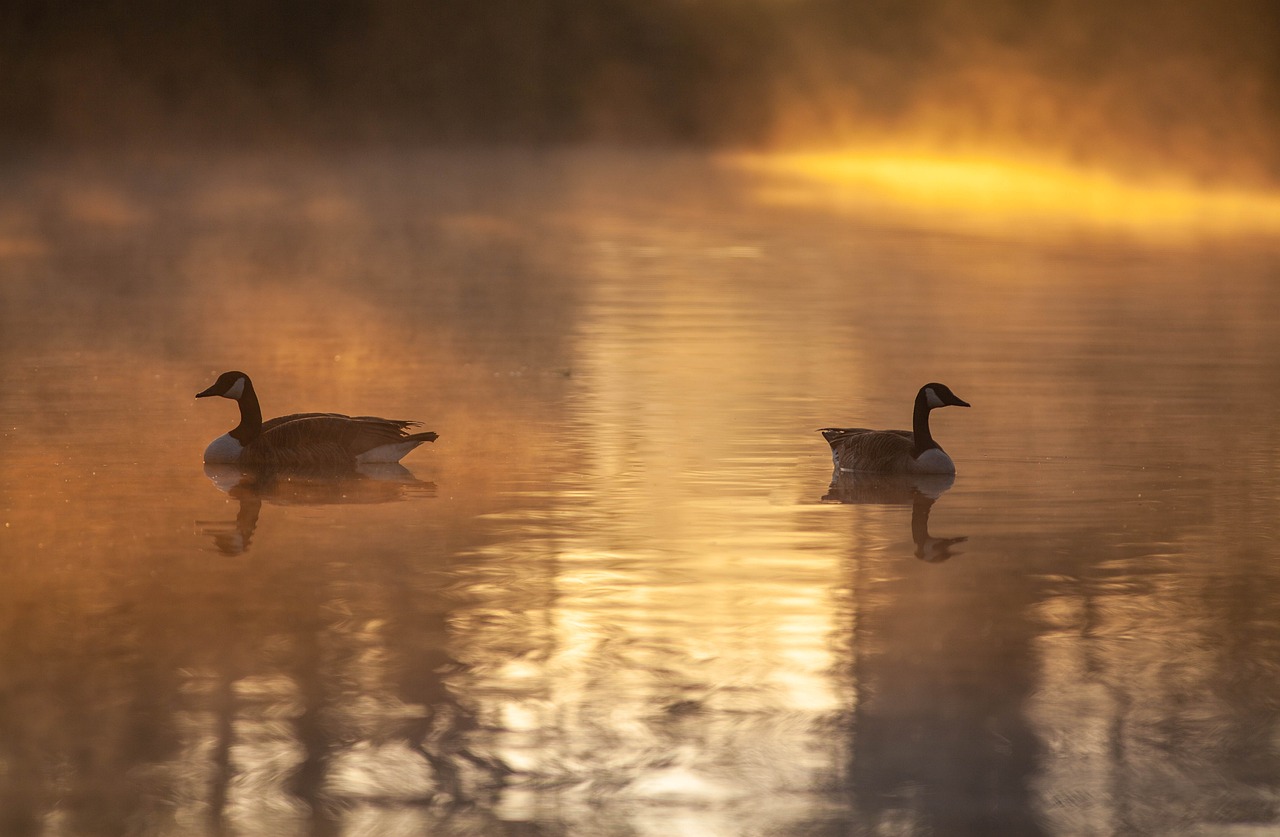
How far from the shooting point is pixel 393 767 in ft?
24.2

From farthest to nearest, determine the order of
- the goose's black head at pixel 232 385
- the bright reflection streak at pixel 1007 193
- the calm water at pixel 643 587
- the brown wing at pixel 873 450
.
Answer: the bright reflection streak at pixel 1007 193 → the goose's black head at pixel 232 385 → the brown wing at pixel 873 450 → the calm water at pixel 643 587

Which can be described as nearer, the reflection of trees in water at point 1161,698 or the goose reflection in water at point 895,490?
the reflection of trees in water at point 1161,698

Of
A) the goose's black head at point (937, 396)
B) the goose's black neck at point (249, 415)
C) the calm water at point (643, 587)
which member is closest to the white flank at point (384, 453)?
the calm water at point (643, 587)

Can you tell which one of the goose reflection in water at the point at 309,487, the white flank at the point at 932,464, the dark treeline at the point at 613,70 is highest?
the dark treeline at the point at 613,70

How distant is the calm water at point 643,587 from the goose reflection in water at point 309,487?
0.06 m

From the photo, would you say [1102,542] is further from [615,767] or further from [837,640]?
[615,767]

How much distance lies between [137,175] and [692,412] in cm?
7432

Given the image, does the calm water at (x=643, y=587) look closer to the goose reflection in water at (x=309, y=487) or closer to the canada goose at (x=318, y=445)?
the goose reflection in water at (x=309, y=487)

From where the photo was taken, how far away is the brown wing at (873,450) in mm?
13805

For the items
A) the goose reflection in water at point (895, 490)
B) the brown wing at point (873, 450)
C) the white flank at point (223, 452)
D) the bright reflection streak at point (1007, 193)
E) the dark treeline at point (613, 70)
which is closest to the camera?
the goose reflection in water at point (895, 490)

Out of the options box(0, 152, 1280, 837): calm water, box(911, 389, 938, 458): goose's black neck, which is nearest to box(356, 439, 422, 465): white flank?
box(0, 152, 1280, 837): calm water

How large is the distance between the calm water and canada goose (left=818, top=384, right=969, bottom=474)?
31 cm

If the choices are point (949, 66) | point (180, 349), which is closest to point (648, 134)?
point (949, 66)

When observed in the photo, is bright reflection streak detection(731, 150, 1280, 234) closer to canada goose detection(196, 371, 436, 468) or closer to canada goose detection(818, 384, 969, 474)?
canada goose detection(818, 384, 969, 474)
